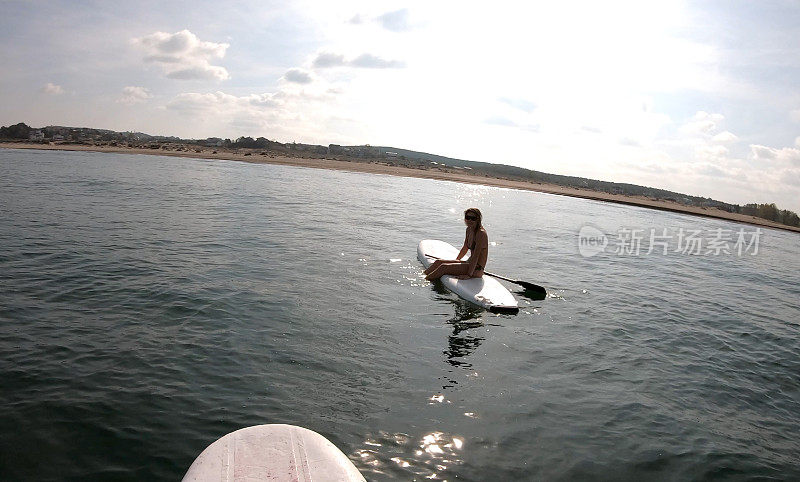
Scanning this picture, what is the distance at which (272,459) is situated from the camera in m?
4.16

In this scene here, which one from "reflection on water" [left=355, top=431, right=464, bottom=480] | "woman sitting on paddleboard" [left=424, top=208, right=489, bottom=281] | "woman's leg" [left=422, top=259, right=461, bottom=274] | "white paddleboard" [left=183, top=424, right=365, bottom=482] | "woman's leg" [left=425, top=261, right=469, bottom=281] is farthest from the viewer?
"woman's leg" [left=422, top=259, right=461, bottom=274]

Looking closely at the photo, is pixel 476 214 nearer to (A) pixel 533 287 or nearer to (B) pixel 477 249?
(B) pixel 477 249

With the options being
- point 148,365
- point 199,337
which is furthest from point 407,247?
point 148,365

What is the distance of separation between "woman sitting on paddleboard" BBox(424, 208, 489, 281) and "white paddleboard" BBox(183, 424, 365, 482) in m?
7.97

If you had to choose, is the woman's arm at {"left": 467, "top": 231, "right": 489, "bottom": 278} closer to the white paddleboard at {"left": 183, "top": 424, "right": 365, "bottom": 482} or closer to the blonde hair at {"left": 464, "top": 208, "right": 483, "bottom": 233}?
the blonde hair at {"left": 464, "top": 208, "right": 483, "bottom": 233}

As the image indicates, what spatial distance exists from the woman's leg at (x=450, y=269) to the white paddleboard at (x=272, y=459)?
8393mm

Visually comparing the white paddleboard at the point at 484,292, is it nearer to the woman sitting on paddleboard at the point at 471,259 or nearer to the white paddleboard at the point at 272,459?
the woman sitting on paddleboard at the point at 471,259

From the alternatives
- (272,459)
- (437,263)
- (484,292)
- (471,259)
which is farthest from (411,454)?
(437,263)

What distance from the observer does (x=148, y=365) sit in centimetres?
693

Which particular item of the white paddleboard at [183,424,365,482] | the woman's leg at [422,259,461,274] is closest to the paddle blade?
the woman's leg at [422,259,461,274]

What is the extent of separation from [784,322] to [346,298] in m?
12.4

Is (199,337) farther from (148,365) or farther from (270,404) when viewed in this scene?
(270,404)

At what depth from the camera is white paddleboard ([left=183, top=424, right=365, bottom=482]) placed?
13.1 feet

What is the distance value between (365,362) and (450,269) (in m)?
5.42
